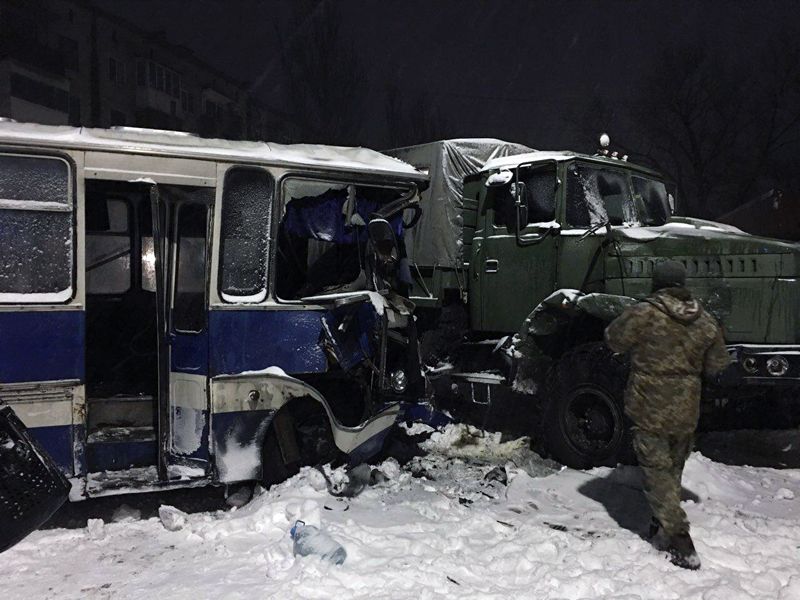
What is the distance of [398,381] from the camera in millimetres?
5879

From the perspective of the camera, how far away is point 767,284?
5.66 metres

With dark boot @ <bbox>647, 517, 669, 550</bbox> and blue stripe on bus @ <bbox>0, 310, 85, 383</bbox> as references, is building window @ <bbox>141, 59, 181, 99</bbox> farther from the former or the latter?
dark boot @ <bbox>647, 517, 669, 550</bbox>

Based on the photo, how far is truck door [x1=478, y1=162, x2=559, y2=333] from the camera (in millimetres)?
6996

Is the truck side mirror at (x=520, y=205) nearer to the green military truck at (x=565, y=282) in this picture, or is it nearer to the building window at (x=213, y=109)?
the green military truck at (x=565, y=282)

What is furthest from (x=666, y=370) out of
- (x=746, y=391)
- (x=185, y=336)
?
(x=185, y=336)

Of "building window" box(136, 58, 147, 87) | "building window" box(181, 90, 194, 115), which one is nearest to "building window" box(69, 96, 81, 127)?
"building window" box(136, 58, 147, 87)

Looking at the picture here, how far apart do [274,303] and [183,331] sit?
0.79 metres

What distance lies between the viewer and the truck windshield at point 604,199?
22.4 ft

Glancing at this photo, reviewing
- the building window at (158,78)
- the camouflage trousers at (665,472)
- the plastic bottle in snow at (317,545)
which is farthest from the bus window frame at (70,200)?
the building window at (158,78)

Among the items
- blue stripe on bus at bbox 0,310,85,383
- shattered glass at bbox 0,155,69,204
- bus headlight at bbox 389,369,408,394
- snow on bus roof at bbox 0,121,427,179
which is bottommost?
bus headlight at bbox 389,369,408,394

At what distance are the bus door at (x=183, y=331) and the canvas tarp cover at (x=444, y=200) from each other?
3310 mm

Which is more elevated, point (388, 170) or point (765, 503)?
point (388, 170)

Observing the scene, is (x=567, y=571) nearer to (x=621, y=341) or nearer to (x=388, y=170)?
(x=621, y=341)

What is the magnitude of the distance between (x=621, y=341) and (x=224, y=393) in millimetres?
3123
